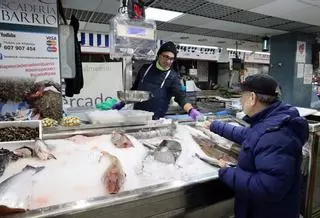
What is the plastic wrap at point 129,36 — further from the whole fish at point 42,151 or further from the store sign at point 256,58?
the store sign at point 256,58

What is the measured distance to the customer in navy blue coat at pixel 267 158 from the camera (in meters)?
1.17

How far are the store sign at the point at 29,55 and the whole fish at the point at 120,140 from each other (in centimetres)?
150

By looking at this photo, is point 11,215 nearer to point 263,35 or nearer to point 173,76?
point 173,76

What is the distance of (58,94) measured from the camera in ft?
9.59

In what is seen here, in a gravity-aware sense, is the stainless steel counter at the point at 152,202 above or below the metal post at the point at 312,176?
above

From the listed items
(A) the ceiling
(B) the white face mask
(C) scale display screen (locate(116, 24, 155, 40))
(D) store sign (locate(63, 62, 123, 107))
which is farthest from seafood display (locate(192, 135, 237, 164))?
(D) store sign (locate(63, 62, 123, 107))

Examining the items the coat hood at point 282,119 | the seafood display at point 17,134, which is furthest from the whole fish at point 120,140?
the coat hood at point 282,119

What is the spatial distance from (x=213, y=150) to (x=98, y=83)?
4130mm

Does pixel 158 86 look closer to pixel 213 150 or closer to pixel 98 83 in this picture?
pixel 213 150

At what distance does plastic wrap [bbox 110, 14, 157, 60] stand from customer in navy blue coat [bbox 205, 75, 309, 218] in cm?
74

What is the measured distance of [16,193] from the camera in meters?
1.01

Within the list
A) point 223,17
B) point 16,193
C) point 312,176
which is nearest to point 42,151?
point 16,193

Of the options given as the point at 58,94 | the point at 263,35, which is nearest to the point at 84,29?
the point at 58,94

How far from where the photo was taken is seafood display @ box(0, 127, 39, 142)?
1588 millimetres
